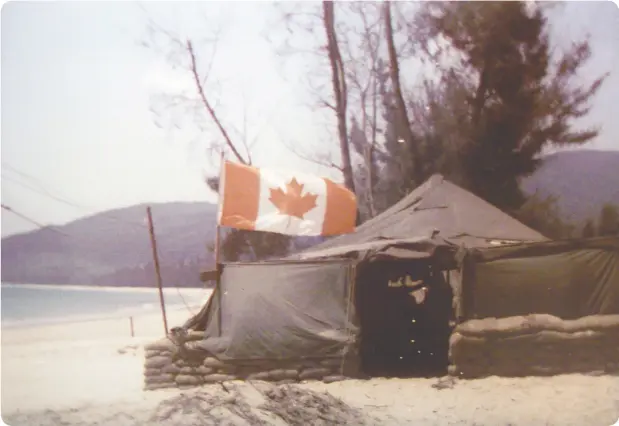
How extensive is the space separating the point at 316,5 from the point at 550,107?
204 cm

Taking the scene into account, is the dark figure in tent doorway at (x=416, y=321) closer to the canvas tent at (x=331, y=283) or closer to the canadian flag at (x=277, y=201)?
the canvas tent at (x=331, y=283)

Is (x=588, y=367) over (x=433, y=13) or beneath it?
beneath

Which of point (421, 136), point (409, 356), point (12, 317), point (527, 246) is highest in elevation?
point (421, 136)

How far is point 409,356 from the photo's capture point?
18.0 ft

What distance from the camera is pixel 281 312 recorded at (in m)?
4.56

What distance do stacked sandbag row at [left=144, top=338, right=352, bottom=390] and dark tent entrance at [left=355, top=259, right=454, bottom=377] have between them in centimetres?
59

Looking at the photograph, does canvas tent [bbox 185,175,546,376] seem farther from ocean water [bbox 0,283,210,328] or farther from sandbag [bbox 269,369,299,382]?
ocean water [bbox 0,283,210,328]

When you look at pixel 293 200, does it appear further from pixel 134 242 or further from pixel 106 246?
pixel 106 246

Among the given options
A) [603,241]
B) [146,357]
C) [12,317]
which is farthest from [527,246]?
[12,317]

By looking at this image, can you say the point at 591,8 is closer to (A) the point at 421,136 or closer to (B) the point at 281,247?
(A) the point at 421,136

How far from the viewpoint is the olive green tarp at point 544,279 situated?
14.5ft

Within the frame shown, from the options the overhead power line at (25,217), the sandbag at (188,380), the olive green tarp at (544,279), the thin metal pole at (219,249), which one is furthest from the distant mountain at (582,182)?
the overhead power line at (25,217)

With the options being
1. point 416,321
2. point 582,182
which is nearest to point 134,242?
point 416,321

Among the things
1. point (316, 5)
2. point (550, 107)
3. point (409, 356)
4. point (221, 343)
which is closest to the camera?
point (316, 5)
